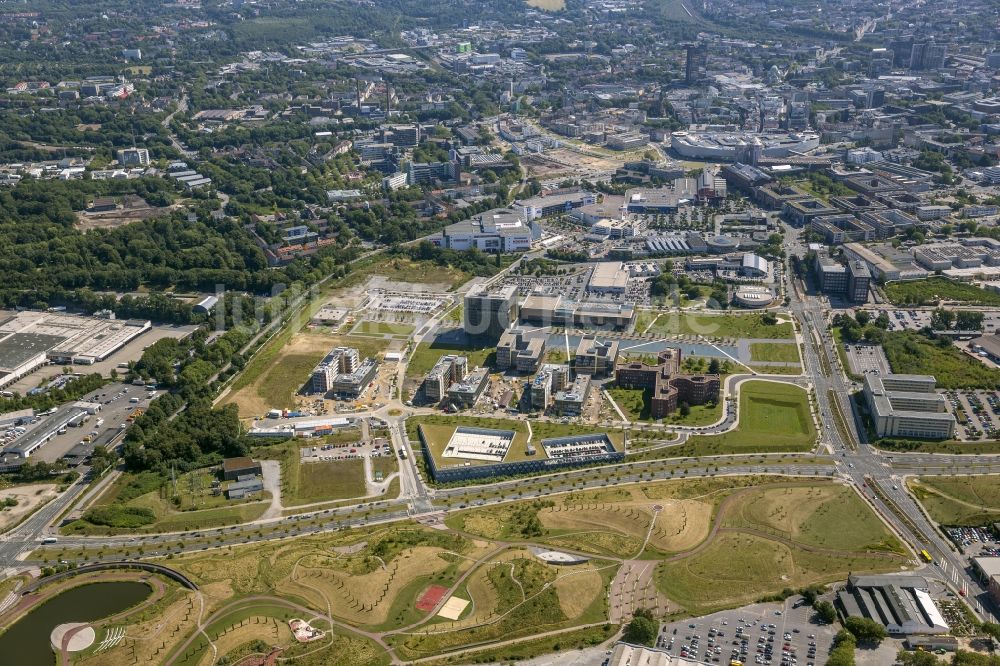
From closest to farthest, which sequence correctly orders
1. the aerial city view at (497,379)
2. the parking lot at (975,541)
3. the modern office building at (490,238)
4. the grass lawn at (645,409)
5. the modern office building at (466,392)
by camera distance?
the aerial city view at (497,379)
the parking lot at (975,541)
the grass lawn at (645,409)
the modern office building at (466,392)
the modern office building at (490,238)

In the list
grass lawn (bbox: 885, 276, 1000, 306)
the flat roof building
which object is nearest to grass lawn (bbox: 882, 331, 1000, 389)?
grass lawn (bbox: 885, 276, 1000, 306)

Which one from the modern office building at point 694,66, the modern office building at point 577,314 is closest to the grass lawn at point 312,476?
the modern office building at point 577,314

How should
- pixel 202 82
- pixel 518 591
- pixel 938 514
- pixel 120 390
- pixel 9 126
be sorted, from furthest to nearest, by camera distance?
1. pixel 202 82
2. pixel 9 126
3. pixel 120 390
4. pixel 938 514
5. pixel 518 591

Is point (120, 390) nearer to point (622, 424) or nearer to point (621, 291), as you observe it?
point (622, 424)

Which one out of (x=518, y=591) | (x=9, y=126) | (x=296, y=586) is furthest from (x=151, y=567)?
(x=9, y=126)

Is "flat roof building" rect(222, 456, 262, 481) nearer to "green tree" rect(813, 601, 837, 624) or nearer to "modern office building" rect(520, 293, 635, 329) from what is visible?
"modern office building" rect(520, 293, 635, 329)

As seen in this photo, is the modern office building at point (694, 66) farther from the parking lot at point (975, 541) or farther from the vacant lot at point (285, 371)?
the parking lot at point (975, 541)
